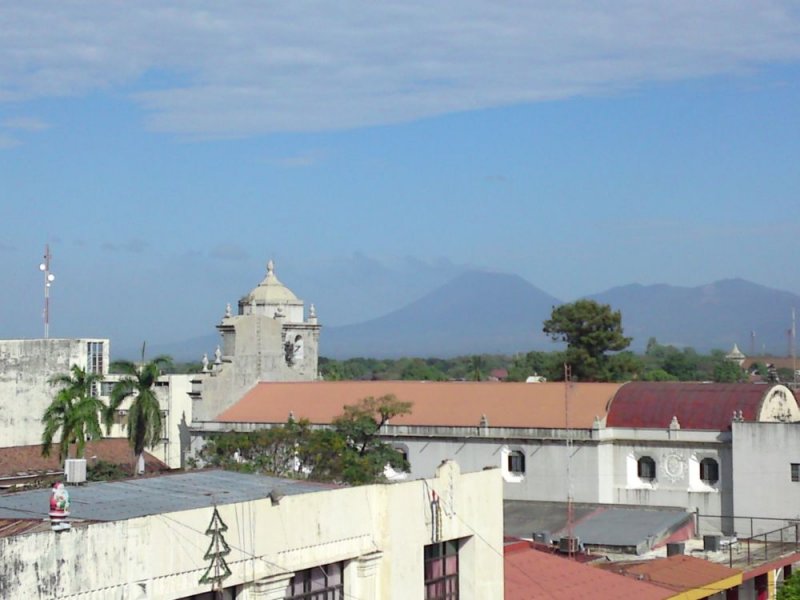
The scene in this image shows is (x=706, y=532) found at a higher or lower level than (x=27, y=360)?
lower

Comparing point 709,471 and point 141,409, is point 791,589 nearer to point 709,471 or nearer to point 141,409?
point 709,471

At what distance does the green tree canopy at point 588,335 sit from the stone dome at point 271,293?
917 inches

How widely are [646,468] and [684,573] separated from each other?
23.4 metres

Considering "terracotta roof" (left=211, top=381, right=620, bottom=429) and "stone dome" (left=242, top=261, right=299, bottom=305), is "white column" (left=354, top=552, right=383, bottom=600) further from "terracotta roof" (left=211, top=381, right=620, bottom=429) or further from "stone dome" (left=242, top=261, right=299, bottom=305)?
"stone dome" (left=242, top=261, right=299, bottom=305)

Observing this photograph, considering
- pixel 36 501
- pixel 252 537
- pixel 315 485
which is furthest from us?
pixel 315 485

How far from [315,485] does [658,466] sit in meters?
36.1

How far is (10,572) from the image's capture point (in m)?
17.5

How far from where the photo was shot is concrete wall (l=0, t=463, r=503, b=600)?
60.1 ft

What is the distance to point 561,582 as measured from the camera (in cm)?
3231

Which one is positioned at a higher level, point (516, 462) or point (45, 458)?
point (45, 458)

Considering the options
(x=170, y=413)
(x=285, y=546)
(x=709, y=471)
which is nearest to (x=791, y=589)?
(x=709, y=471)

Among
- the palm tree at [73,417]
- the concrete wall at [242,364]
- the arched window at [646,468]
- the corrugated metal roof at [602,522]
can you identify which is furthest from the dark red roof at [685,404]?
the palm tree at [73,417]

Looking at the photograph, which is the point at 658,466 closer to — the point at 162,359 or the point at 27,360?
the point at 162,359

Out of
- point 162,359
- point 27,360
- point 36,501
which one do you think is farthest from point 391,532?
point 27,360
